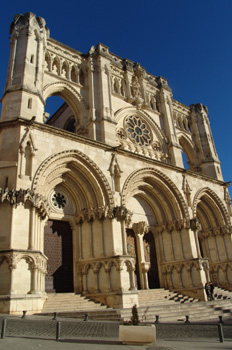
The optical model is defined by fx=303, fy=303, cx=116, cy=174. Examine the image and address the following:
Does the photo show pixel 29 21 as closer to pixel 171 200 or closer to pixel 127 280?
pixel 171 200

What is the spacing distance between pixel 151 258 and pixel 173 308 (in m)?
5.54

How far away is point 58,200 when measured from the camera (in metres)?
Answer: 14.8

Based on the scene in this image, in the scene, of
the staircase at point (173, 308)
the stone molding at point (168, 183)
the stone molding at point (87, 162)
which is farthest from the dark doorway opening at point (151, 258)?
the stone molding at point (87, 162)

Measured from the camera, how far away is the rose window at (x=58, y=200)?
14.6 metres

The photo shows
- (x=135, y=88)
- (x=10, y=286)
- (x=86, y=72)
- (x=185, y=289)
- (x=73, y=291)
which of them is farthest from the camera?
(x=135, y=88)

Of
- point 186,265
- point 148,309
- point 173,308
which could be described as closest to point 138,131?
point 186,265

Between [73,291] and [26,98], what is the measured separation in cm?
937

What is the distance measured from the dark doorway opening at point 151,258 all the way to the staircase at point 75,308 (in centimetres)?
508

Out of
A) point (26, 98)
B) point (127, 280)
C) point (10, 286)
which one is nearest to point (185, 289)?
point (127, 280)

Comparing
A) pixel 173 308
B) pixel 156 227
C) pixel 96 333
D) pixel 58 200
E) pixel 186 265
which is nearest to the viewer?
pixel 96 333

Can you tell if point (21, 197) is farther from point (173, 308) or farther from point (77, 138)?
point (173, 308)

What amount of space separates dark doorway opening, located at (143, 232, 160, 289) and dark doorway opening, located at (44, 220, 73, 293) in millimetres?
5052

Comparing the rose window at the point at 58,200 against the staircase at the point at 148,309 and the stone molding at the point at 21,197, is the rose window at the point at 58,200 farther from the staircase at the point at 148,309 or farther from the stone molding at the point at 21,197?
the staircase at the point at 148,309

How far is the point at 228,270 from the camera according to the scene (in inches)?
787
